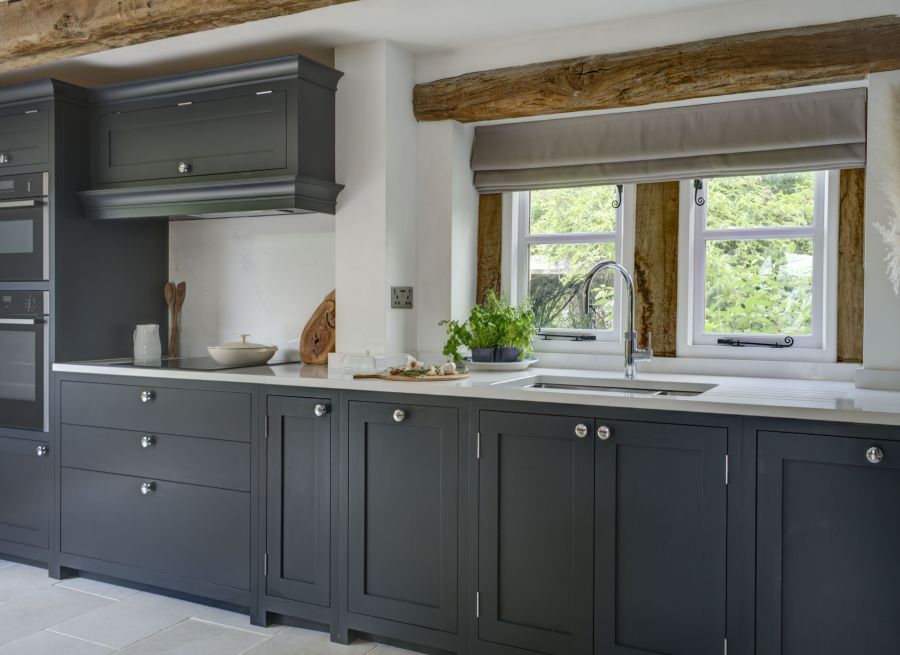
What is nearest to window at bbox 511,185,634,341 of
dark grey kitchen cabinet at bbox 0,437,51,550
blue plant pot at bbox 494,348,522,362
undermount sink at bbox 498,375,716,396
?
blue plant pot at bbox 494,348,522,362

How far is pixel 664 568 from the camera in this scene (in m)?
2.39

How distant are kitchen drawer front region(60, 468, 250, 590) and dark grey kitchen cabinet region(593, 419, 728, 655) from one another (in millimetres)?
1385

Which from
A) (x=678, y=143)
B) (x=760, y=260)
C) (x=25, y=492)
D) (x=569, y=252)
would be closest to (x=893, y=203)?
(x=760, y=260)

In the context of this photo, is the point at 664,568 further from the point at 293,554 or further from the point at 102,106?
the point at 102,106

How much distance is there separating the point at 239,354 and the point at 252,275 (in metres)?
0.61

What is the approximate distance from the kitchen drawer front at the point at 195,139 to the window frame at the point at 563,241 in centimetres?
108

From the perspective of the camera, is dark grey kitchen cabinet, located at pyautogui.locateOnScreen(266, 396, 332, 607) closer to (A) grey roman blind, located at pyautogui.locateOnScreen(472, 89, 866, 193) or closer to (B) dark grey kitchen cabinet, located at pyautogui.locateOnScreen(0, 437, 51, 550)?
(B) dark grey kitchen cabinet, located at pyautogui.locateOnScreen(0, 437, 51, 550)

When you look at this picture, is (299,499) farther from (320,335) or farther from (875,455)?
(875,455)

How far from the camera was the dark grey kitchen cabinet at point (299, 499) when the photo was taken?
2914 millimetres

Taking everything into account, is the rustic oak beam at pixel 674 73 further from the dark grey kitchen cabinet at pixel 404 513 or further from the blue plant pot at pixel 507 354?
the dark grey kitchen cabinet at pixel 404 513

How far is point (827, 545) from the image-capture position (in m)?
2.19

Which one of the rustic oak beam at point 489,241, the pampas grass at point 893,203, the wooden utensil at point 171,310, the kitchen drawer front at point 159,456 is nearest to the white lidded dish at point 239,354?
the kitchen drawer front at point 159,456

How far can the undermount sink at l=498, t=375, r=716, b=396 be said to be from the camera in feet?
9.44

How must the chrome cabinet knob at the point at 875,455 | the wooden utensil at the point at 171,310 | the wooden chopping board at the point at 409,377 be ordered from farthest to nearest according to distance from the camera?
the wooden utensil at the point at 171,310 → the wooden chopping board at the point at 409,377 → the chrome cabinet knob at the point at 875,455
